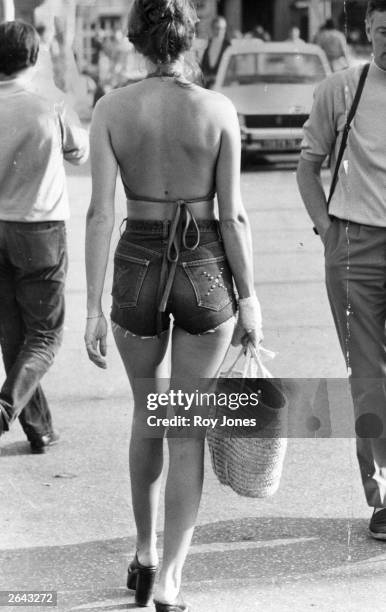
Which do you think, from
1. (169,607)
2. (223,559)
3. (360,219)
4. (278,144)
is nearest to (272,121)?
(278,144)

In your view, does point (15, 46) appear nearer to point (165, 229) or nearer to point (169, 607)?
point (165, 229)

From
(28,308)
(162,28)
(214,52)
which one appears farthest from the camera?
(214,52)

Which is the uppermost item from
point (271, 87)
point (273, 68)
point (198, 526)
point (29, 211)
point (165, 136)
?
point (165, 136)

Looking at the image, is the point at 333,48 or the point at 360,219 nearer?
the point at 360,219

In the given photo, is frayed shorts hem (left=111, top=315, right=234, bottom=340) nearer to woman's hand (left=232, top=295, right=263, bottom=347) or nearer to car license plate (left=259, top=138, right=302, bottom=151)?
woman's hand (left=232, top=295, right=263, bottom=347)

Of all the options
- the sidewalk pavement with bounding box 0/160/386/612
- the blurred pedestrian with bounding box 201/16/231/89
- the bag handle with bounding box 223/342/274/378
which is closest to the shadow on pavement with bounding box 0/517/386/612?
the sidewalk pavement with bounding box 0/160/386/612

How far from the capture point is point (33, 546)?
13.3ft

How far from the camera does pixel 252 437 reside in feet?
11.7

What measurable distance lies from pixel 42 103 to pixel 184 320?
182 cm

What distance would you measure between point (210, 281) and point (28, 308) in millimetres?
1788

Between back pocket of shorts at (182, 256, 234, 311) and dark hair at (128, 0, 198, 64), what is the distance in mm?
566

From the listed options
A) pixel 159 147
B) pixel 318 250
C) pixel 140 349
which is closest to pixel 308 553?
pixel 140 349

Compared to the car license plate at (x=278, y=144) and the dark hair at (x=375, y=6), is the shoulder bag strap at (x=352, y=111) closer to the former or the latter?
the dark hair at (x=375, y=6)

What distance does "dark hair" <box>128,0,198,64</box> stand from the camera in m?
3.24
